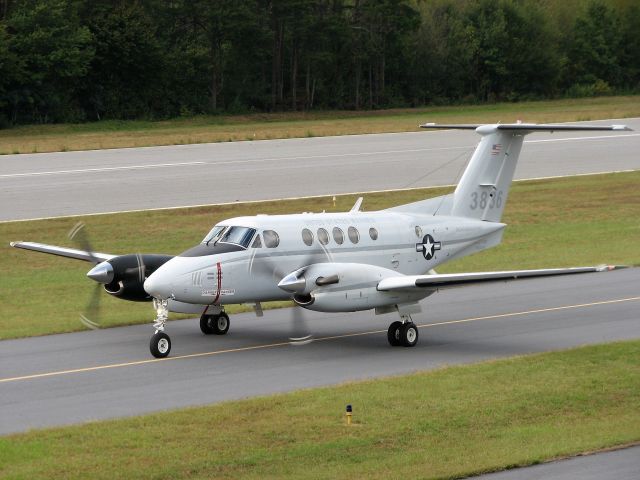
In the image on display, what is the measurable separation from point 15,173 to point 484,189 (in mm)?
29287

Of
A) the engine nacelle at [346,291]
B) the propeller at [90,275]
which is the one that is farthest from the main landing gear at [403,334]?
the propeller at [90,275]

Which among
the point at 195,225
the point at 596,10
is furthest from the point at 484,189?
the point at 596,10

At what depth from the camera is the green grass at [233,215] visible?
89.0ft

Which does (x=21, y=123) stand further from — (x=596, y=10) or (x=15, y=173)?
(x=596, y=10)

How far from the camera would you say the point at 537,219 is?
4156 cm

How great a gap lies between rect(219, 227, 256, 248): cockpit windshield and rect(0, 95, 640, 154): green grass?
4012 centimetres

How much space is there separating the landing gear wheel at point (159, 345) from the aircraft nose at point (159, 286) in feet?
2.54

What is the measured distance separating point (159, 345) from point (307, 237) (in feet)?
12.0

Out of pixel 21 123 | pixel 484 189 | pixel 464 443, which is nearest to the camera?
pixel 464 443

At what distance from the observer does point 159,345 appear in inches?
Answer: 838

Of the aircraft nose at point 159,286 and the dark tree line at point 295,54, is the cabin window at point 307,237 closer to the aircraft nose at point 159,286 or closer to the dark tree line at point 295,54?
the aircraft nose at point 159,286

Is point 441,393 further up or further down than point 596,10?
further down

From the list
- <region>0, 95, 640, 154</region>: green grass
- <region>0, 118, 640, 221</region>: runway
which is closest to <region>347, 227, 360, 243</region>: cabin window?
<region>0, 118, 640, 221</region>: runway

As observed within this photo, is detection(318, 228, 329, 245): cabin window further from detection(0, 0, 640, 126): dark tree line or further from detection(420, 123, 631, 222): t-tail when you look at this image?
detection(0, 0, 640, 126): dark tree line
